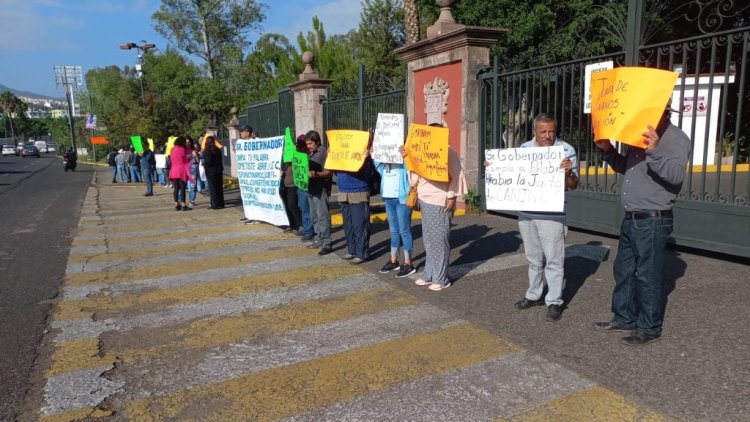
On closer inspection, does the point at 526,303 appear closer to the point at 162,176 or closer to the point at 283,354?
the point at 283,354

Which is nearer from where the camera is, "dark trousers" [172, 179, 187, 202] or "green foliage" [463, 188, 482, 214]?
"green foliage" [463, 188, 482, 214]

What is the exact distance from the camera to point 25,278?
642cm

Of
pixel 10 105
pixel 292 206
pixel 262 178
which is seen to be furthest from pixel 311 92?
pixel 10 105

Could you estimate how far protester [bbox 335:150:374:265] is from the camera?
260 inches

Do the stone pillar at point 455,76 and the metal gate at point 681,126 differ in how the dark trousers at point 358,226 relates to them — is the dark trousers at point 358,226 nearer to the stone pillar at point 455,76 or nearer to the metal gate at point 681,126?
the metal gate at point 681,126

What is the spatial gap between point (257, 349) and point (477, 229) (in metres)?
5.27

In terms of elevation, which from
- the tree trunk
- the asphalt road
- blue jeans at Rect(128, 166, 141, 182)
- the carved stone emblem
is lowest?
the asphalt road

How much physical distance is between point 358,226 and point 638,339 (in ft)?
12.0

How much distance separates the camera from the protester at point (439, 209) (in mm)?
5289

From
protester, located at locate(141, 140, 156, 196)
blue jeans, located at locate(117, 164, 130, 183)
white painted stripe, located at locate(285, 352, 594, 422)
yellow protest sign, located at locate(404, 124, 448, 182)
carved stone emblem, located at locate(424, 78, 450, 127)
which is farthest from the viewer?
blue jeans, located at locate(117, 164, 130, 183)

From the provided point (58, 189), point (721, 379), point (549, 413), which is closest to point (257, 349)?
point (549, 413)

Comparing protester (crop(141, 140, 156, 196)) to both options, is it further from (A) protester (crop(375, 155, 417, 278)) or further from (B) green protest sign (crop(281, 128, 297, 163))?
(A) protester (crop(375, 155, 417, 278))

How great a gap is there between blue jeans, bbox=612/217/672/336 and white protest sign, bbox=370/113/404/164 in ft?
9.01

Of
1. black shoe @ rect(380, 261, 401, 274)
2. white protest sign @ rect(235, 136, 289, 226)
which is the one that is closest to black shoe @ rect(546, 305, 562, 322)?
black shoe @ rect(380, 261, 401, 274)
